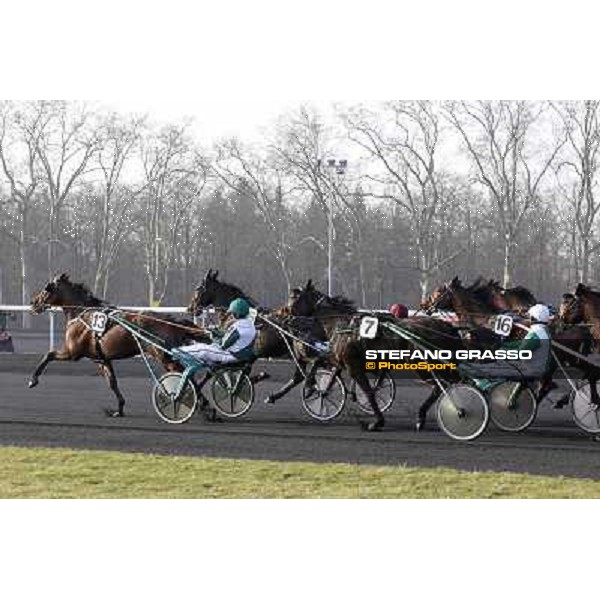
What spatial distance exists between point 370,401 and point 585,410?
2452 millimetres

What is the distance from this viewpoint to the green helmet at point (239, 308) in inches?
444

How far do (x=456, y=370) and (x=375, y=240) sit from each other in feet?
5.09

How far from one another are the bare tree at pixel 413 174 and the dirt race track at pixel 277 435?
1835mm

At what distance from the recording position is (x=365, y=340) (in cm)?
1117

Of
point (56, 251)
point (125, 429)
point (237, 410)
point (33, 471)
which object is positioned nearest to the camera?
point (33, 471)

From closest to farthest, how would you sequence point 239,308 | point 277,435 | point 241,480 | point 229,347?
point 241,480, point 239,308, point 277,435, point 229,347

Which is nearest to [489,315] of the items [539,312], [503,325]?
[503,325]

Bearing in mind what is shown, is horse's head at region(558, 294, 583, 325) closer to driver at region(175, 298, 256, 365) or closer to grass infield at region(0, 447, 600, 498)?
grass infield at region(0, 447, 600, 498)

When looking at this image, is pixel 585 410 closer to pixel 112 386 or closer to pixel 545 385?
pixel 545 385

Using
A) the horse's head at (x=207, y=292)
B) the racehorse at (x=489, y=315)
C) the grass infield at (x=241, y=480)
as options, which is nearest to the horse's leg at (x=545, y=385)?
the racehorse at (x=489, y=315)

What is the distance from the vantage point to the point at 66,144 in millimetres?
10391

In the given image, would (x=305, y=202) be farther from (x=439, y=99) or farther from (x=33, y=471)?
(x=33, y=471)

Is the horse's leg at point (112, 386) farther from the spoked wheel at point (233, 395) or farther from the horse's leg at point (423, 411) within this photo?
the horse's leg at point (423, 411)

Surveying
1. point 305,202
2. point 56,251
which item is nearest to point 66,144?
point 56,251
